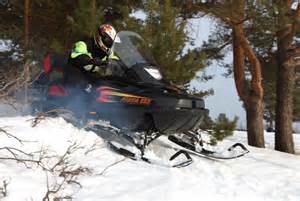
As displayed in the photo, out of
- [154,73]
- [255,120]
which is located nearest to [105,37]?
[154,73]

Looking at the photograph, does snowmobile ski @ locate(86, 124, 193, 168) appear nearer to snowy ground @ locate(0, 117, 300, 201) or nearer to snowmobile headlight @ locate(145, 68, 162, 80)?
snowy ground @ locate(0, 117, 300, 201)

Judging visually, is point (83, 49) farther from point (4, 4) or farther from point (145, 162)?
point (4, 4)

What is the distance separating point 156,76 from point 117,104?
24.1 inches

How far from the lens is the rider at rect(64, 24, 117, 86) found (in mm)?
5367

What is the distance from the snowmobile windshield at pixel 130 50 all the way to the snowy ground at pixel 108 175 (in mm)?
1092

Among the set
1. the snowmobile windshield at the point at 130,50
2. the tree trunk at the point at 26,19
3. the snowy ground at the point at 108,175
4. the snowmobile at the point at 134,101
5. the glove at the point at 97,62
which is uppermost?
the tree trunk at the point at 26,19

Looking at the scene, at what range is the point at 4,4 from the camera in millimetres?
11109

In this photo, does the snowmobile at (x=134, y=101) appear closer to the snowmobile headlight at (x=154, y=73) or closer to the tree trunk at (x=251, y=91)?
the snowmobile headlight at (x=154, y=73)

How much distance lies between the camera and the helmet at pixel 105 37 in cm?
553

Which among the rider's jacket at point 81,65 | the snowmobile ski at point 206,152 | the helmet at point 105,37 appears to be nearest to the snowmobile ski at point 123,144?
the snowmobile ski at point 206,152

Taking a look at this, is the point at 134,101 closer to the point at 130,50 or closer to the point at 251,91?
the point at 130,50

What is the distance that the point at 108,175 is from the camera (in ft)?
13.0

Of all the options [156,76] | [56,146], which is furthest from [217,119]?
[56,146]

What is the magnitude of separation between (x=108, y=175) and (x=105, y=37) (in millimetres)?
2188
